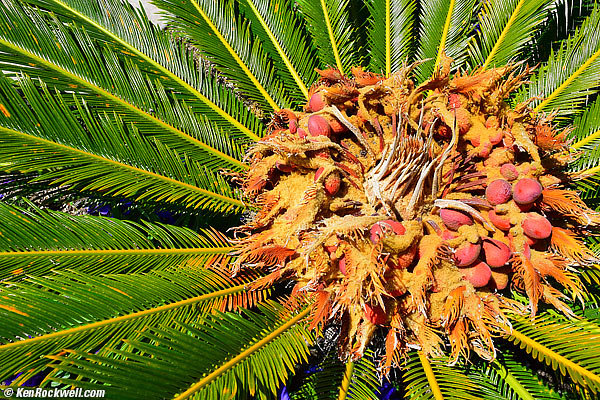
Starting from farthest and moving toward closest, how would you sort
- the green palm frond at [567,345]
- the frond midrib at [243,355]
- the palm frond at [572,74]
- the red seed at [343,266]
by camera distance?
1. the palm frond at [572,74]
2. the red seed at [343,266]
3. the green palm frond at [567,345]
4. the frond midrib at [243,355]

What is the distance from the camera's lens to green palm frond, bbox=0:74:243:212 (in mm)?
1657

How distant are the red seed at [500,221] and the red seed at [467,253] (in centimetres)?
20

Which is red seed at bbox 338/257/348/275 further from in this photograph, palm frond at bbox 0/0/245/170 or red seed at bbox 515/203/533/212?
palm frond at bbox 0/0/245/170

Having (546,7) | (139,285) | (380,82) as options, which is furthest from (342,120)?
(546,7)

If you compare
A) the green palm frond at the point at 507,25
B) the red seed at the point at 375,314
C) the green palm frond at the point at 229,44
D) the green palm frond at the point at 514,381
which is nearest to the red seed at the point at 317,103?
the green palm frond at the point at 229,44

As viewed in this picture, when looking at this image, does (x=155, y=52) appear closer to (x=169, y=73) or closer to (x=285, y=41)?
(x=169, y=73)

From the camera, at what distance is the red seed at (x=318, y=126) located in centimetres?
176

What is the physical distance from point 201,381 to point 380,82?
150 cm

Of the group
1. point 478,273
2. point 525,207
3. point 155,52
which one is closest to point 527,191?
point 525,207

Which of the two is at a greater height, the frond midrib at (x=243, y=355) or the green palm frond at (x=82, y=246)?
the green palm frond at (x=82, y=246)

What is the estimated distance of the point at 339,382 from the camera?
1687 millimetres

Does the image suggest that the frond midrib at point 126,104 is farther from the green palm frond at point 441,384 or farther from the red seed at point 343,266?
the green palm frond at point 441,384

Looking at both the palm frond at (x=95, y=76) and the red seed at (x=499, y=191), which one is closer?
the red seed at (x=499, y=191)

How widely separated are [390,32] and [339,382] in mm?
2123
